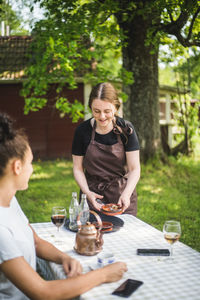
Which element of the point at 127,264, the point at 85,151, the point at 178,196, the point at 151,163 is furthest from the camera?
the point at 151,163

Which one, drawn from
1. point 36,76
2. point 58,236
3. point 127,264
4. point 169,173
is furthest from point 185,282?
point 169,173

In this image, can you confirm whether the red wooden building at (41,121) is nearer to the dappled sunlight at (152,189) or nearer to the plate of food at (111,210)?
the dappled sunlight at (152,189)

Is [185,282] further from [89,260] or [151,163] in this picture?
[151,163]

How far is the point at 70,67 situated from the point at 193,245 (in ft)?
12.7

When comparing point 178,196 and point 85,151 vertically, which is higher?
point 85,151

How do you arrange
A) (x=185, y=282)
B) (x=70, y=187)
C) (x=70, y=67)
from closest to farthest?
(x=185, y=282) < (x=70, y=67) < (x=70, y=187)

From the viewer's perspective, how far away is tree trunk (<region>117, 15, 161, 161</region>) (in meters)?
8.72

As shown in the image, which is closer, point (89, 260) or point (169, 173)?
point (89, 260)

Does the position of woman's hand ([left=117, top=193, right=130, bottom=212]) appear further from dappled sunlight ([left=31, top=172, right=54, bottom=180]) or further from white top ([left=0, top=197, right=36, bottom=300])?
dappled sunlight ([left=31, top=172, right=54, bottom=180])

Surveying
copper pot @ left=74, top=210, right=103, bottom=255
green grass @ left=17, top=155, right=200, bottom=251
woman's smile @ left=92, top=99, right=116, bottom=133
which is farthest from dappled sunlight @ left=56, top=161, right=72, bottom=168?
copper pot @ left=74, top=210, right=103, bottom=255

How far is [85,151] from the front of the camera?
140 inches

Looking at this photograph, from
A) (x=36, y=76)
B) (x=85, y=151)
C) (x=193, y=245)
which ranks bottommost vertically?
(x=193, y=245)

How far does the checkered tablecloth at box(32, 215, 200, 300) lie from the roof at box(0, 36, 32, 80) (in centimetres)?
1014

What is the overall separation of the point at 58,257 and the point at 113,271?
0.39m
